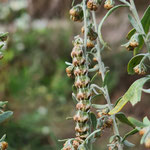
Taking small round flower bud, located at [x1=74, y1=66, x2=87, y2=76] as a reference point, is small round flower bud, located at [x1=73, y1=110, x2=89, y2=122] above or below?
below

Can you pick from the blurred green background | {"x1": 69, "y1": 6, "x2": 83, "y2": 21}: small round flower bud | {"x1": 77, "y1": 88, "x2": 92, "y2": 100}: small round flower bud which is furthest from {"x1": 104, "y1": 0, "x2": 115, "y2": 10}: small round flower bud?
the blurred green background

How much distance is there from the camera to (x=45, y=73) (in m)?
4.20

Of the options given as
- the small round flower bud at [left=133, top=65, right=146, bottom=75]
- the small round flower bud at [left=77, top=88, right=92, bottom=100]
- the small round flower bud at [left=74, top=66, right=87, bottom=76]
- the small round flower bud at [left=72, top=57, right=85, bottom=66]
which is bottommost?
the small round flower bud at [left=77, top=88, right=92, bottom=100]

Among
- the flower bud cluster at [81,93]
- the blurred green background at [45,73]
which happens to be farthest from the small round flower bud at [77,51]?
the blurred green background at [45,73]

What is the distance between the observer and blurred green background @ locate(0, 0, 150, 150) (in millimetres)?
2625

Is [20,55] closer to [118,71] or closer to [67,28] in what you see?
[67,28]

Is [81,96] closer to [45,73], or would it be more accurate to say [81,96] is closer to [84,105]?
[84,105]

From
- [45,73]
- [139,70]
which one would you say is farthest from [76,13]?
[45,73]

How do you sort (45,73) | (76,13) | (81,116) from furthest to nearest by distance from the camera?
(45,73)
(76,13)
(81,116)

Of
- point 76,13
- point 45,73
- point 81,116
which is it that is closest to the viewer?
point 81,116

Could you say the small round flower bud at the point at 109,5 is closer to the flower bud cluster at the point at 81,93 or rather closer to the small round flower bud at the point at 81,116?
the flower bud cluster at the point at 81,93

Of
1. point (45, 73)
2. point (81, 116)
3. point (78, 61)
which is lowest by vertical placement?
point (81, 116)

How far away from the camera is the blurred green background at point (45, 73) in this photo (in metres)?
2.62

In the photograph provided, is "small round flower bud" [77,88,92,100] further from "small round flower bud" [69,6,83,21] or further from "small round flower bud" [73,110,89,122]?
"small round flower bud" [69,6,83,21]
